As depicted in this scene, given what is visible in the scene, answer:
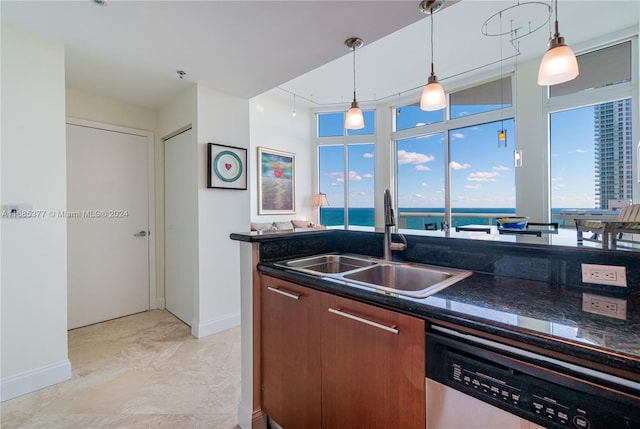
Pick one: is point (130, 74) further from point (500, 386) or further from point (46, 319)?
point (500, 386)

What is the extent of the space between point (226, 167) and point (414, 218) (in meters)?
4.21

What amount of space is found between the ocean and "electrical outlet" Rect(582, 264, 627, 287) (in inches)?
150

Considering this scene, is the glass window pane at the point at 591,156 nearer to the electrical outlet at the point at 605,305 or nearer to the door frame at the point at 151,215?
the electrical outlet at the point at 605,305

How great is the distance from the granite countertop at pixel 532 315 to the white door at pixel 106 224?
3024 mm

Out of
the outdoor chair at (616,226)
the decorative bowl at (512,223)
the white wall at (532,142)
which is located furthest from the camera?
the white wall at (532,142)

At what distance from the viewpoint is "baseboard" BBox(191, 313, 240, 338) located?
2760mm

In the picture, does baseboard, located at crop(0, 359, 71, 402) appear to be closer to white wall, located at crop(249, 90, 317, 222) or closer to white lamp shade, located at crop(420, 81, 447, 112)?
white wall, located at crop(249, 90, 317, 222)

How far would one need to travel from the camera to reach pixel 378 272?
1571 mm

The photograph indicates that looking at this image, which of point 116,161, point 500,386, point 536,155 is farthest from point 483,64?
point 116,161

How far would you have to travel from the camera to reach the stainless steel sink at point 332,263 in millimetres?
1663

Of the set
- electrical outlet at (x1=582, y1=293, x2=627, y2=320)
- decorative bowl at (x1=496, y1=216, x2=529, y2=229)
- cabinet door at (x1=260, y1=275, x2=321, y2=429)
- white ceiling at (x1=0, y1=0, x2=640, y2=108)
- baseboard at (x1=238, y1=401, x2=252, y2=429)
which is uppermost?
white ceiling at (x1=0, y1=0, x2=640, y2=108)

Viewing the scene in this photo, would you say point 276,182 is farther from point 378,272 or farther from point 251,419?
point 251,419

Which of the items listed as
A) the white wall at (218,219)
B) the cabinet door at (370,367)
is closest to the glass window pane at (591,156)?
the white wall at (218,219)

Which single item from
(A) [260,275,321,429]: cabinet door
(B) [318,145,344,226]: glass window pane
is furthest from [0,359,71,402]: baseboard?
(B) [318,145,344,226]: glass window pane
